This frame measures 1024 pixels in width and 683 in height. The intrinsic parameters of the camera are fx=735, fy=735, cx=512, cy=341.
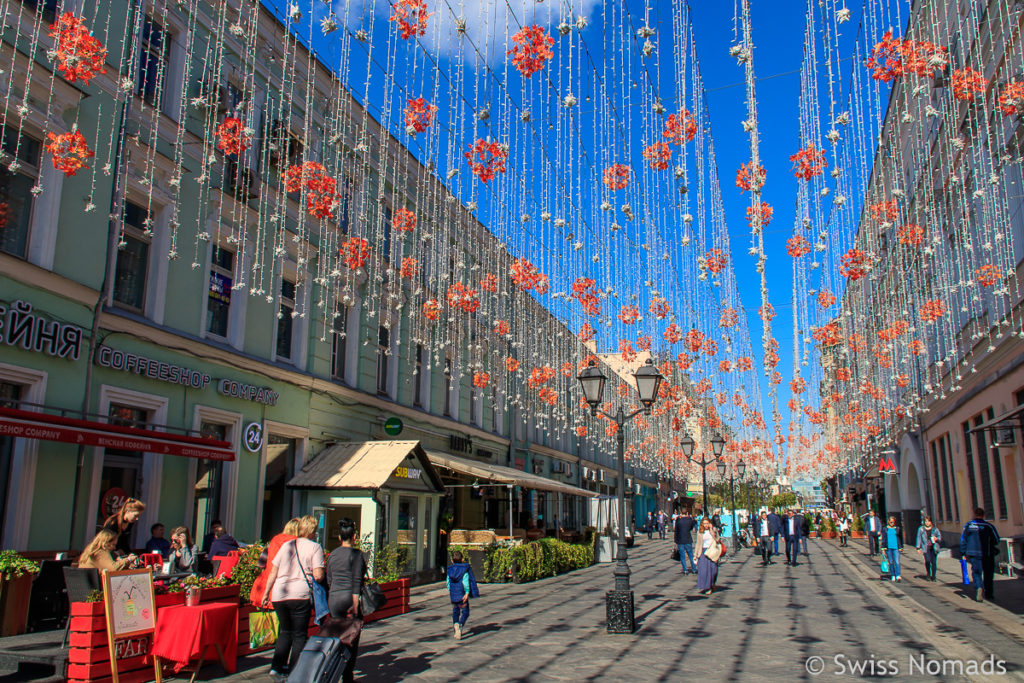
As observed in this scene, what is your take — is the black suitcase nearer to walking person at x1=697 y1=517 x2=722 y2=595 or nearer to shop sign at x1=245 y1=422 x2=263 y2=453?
shop sign at x1=245 y1=422 x2=263 y2=453

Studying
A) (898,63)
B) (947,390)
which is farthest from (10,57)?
(947,390)

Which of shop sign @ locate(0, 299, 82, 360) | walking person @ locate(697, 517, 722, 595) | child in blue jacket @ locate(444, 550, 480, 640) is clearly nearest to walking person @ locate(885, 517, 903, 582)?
walking person @ locate(697, 517, 722, 595)

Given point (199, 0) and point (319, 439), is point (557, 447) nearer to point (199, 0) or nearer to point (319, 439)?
point (319, 439)

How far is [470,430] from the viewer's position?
2612 centimetres

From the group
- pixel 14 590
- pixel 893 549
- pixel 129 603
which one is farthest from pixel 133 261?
pixel 893 549

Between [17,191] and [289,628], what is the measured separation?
7953 millimetres

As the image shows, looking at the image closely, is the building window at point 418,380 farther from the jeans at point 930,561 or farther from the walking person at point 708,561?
the jeans at point 930,561

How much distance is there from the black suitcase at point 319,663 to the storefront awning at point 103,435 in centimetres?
552

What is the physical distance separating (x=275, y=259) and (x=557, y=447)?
25.2 m

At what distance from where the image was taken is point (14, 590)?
9.18m

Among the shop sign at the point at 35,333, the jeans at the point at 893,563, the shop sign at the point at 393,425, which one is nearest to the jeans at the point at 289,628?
the shop sign at the point at 35,333

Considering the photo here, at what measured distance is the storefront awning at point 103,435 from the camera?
907 centimetres

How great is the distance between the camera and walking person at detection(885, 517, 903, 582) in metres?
18.0

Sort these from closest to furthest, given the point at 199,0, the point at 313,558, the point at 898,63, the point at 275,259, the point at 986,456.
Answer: the point at 313,558
the point at 898,63
the point at 199,0
the point at 275,259
the point at 986,456
